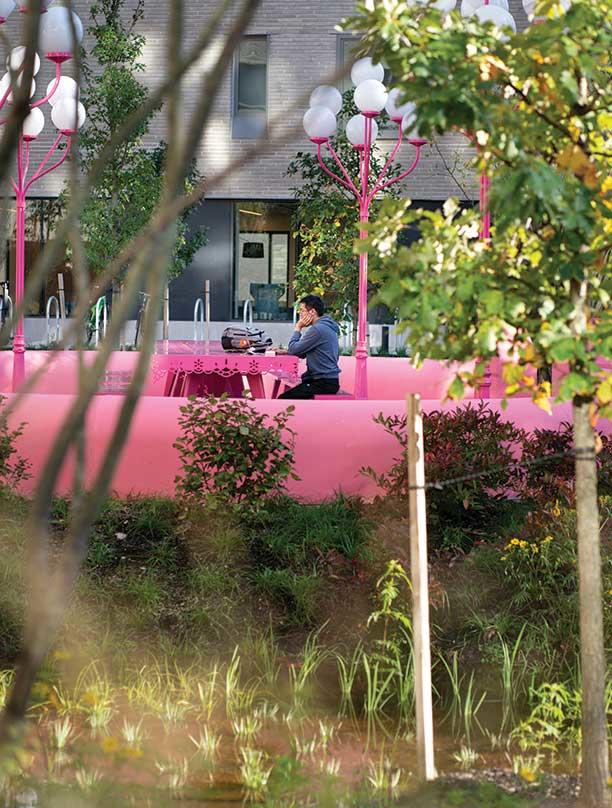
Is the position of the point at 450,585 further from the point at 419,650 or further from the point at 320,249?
the point at 320,249

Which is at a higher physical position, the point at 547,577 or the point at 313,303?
the point at 313,303

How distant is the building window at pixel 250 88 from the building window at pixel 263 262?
130cm

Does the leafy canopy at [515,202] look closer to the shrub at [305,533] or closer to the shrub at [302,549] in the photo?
the shrub at [302,549]

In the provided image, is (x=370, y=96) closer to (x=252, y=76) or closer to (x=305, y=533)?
(x=305, y=533)

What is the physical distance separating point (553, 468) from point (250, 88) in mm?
16545

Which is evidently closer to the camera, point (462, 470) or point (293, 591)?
point (293, 591)

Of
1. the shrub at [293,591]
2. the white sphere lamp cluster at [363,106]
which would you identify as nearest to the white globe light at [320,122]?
the white sphere lamp cluster at [363,106]

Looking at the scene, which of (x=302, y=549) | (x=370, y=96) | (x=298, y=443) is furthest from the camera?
(x=370, y=96)

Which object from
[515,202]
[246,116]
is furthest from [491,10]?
[246,116]

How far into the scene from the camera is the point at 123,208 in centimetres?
1639

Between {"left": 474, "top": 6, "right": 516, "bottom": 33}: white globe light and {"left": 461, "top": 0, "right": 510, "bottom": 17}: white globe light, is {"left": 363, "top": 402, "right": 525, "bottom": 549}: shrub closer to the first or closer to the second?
{"left": 474, "top": 6, "right": 516, "bottom": 33}: white globe light

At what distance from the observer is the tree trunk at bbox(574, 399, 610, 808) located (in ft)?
11.3

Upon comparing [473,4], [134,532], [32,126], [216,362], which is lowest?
[134,532]

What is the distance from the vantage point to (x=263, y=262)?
864 inches
